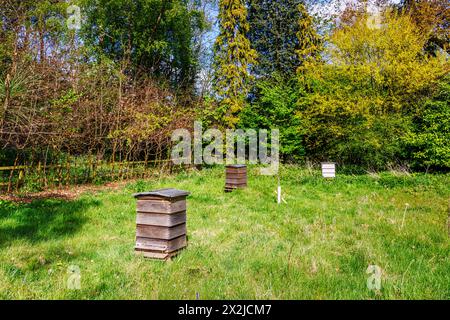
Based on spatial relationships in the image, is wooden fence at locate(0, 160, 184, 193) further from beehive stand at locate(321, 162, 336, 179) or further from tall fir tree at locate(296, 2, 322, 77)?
tall fir tree at locate(296, 2, 322, 77)

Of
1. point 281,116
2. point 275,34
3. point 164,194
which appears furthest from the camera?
point 275,34

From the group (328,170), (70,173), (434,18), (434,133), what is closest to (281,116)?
(328,170)

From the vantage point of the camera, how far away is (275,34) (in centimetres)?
2248

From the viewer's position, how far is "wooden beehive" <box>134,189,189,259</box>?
16.9 ft

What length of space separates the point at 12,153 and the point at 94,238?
11517 mm

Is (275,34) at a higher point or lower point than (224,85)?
higher

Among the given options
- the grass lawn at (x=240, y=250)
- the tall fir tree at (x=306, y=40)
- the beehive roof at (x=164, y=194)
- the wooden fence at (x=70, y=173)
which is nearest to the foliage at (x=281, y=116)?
the tall fir tree at (x=306, y=40)

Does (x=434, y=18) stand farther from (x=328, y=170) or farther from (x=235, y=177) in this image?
(x=235, y=177)

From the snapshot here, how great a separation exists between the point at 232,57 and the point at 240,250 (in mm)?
17697

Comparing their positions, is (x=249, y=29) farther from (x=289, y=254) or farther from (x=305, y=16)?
(x=289, y=254)

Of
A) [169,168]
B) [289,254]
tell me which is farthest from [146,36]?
[289,254]

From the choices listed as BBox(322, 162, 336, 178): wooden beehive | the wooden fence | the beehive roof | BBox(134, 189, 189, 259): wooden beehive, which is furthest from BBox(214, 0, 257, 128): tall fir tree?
BBox(134, 189, 189, 259): wooden beehive

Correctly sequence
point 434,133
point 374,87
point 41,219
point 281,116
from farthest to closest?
point 281,116 < point 374,87 < point 434,133 < point 41,219

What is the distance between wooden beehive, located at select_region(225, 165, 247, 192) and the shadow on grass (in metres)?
4.67
